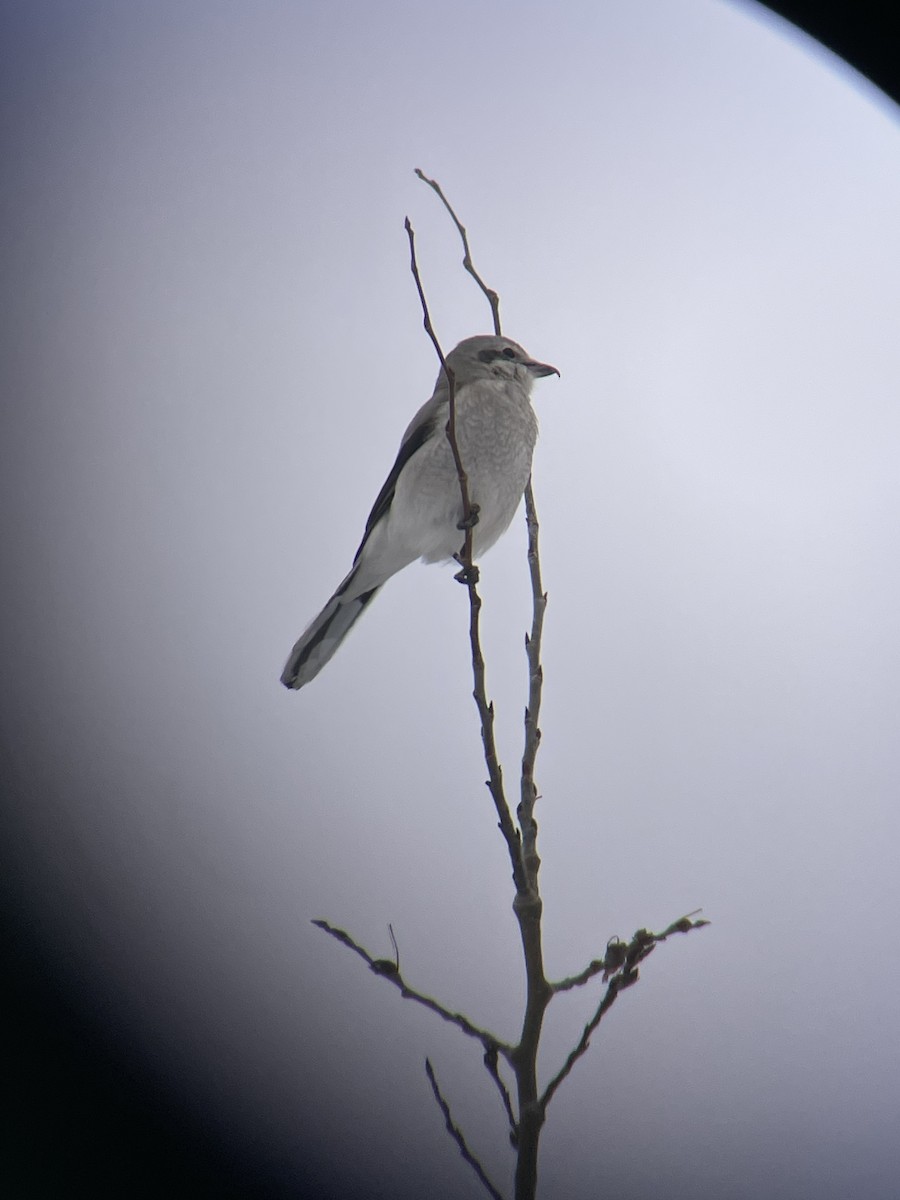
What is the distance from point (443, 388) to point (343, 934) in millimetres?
2342

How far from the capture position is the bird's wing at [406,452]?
10.4 ft

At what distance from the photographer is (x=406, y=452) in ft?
10.5

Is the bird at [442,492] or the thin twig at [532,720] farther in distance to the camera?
the bird at [442,492]

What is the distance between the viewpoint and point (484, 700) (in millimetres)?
1520

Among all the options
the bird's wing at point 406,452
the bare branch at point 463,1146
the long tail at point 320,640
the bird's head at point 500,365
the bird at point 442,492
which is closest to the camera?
the bare branch at point 463,1146

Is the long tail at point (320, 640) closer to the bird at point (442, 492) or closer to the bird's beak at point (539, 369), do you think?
the bird at point (442, 492)

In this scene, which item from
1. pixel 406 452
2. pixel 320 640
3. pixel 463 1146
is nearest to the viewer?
pixel 463 1146

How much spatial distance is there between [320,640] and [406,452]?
2.58ft

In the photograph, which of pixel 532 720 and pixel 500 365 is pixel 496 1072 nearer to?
pixel 532 720

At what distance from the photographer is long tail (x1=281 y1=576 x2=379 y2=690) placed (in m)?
2.73

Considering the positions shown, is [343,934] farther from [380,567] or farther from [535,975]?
[380,567]

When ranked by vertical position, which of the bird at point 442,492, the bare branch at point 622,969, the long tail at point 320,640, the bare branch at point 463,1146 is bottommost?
the bare branch at point 463,1146

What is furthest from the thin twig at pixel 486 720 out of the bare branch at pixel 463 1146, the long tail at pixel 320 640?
the long tail at pixel 320 640

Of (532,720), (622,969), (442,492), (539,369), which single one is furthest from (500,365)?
(622,969)
